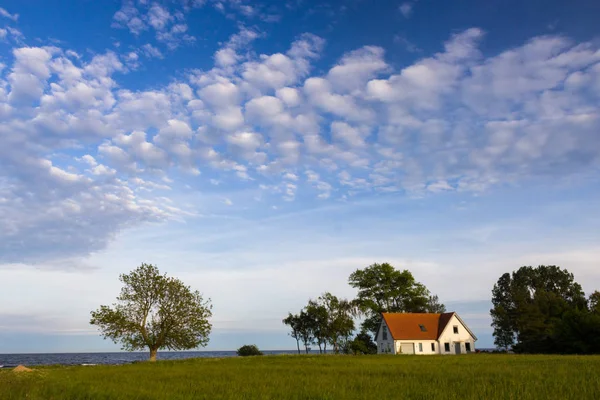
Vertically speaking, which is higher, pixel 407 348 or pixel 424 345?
pixel 424 345

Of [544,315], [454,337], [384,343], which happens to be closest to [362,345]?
[384,343]

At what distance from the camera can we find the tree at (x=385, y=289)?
85.4 metres

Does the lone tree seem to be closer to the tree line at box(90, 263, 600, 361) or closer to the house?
the tree line at box(90, 263, 600, 361)

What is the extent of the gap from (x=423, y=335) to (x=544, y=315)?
19857 millimetres

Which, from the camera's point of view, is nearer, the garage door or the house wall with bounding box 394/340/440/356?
the house wall with bounding box 394/340/440/356

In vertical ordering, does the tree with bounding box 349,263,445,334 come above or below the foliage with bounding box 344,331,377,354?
above

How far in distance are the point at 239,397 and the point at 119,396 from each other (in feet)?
12.7

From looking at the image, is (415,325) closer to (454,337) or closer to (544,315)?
(454,337)

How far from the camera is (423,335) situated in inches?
2936

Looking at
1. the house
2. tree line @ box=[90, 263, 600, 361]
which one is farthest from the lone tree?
→ the house

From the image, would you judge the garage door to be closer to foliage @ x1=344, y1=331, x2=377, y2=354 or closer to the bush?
foliage @ x1=344, y1=331, x2=377, y2=354

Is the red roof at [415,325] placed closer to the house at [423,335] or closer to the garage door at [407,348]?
the house at [423,335]

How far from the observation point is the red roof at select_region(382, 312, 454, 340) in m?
73.2

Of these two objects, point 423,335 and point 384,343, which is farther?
point 384,343
